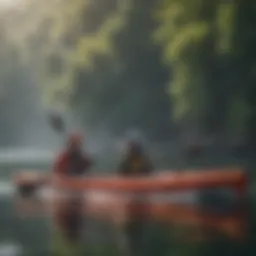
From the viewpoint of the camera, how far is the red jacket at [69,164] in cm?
279

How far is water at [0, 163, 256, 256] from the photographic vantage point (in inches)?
105

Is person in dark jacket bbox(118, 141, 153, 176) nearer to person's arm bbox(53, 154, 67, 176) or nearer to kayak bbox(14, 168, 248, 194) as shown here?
kayak bbox(14, 168, 248, 194)

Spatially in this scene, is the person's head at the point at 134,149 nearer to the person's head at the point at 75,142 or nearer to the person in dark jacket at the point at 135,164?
the person in dark jacket at the point at 135,164

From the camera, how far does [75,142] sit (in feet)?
9.17

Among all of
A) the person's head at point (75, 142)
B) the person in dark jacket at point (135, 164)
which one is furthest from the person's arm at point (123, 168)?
the person's head at point (75, 142)

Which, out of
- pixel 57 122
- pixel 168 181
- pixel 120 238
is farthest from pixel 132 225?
pixel 57 122

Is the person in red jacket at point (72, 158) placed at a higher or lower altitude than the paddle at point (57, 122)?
lower

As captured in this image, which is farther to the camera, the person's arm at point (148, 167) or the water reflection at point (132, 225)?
the person's arm at point (148, 167)

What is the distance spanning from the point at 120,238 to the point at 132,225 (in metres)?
0.07

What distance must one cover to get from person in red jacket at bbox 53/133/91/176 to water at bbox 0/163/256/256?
0.14 m

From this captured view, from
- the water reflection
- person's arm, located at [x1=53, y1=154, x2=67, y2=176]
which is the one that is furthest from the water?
person's arm, located at [x1=53, y1=154, x2=67, y2=176]

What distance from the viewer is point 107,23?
2.89 metres

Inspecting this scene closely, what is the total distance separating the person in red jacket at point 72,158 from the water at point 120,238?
0.14 m

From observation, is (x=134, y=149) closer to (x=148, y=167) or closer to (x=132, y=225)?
(x=148, y=167)
